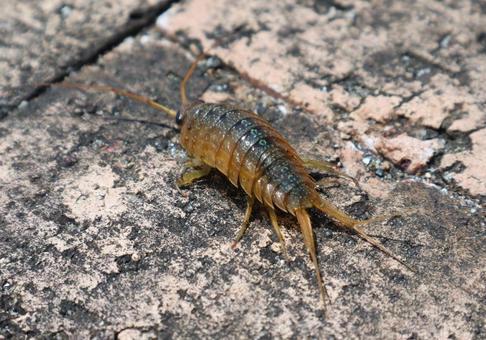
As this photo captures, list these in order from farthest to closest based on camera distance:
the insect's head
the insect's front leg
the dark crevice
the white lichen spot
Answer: the dark crevice
the insect's head
the insect's front leg
the white lichen spot

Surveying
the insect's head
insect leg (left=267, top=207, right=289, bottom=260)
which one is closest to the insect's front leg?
the insect's head

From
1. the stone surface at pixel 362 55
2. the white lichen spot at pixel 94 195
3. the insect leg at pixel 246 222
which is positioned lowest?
the white lichen spot at pixel 94 195

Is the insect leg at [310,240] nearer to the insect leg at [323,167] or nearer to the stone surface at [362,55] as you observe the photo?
the insect leg at [323,167]

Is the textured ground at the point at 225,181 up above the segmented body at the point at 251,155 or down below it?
below

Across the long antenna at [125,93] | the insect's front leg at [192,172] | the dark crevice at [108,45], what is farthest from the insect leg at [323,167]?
the dark crevice at [108,45]

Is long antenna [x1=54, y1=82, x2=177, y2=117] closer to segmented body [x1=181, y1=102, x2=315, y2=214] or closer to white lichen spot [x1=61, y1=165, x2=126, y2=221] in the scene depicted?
segmented body [x1=181, y1=102, x2=315, y2=214]

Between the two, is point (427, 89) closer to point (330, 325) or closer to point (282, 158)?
point (282, 158)

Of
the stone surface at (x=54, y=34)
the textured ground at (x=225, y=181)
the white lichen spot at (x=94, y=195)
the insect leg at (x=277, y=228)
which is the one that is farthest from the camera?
the stone surface at (x=54, y=34)

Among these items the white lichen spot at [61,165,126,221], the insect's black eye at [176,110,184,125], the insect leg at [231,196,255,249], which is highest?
the insect's black eye at [176,110,184,125]

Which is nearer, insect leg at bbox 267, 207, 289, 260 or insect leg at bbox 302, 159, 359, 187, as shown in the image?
insect leg at bbox 267, 207, 289, 260
